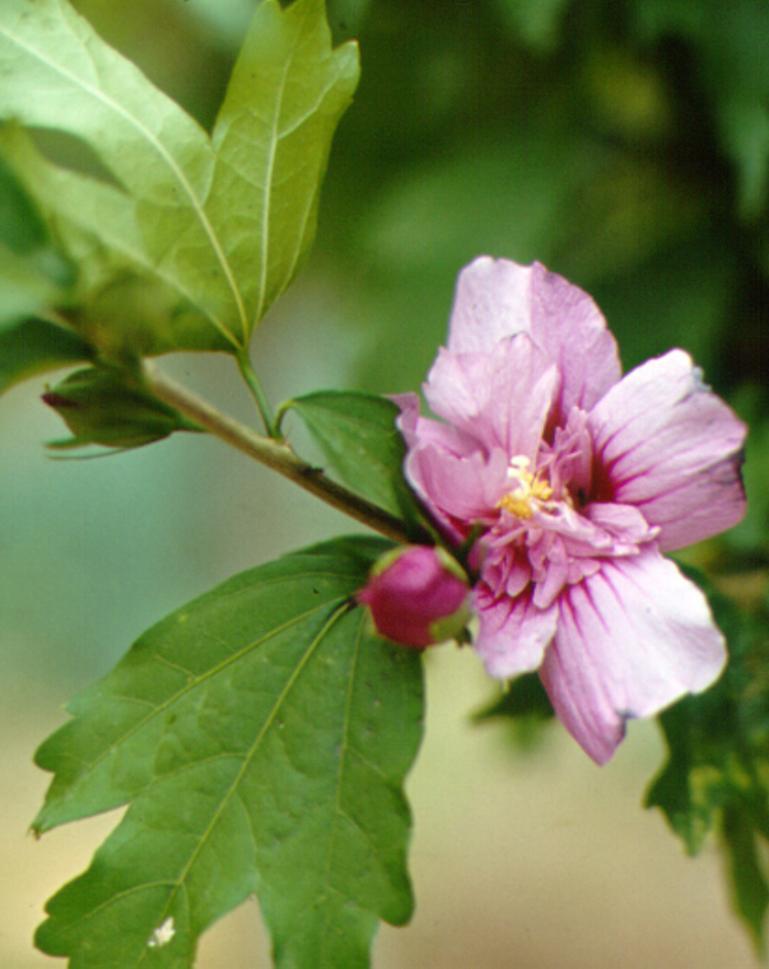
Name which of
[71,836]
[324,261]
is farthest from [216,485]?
[71,836]

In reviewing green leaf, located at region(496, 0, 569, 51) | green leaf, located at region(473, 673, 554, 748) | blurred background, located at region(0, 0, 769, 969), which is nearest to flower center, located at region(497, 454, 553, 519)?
green leaf, located at region(473, 673, 554, 748)

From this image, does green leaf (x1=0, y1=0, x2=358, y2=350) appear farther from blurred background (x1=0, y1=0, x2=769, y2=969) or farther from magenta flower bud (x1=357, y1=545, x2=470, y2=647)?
blurred background (x1=0, y1=0, x2=769, y2=969)

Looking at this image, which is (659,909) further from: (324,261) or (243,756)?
(243,756)

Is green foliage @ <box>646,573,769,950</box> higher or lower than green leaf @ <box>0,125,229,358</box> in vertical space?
lower

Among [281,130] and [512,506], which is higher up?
[281,130]

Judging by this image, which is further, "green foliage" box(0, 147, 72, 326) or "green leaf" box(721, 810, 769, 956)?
"green leaf" box(721, 810, 769, 956)

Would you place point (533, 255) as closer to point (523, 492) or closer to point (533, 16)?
point (533, 16)

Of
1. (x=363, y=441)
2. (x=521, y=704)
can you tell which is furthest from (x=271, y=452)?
(x=521, y=704)
